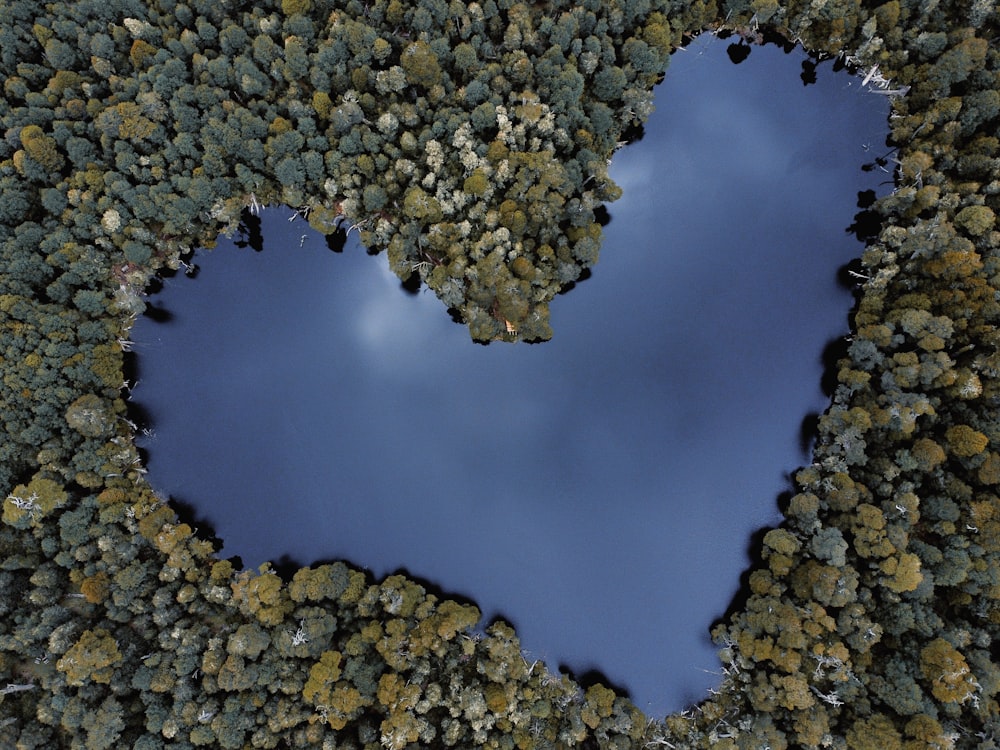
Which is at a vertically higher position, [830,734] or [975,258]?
[975,258]

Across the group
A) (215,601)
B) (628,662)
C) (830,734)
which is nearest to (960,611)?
(830,734)

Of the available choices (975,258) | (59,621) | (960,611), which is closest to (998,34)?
(975,258)

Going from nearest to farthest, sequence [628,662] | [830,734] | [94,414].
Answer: [830,734]
[94,414]
[628,662]

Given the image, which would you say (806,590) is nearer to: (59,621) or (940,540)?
(940,540)

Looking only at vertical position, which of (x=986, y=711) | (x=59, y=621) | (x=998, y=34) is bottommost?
(x=59, y=621)

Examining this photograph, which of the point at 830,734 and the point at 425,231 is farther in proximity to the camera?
the point at 425,231

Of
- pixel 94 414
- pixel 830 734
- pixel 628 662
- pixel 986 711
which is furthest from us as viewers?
pixel 628 662
